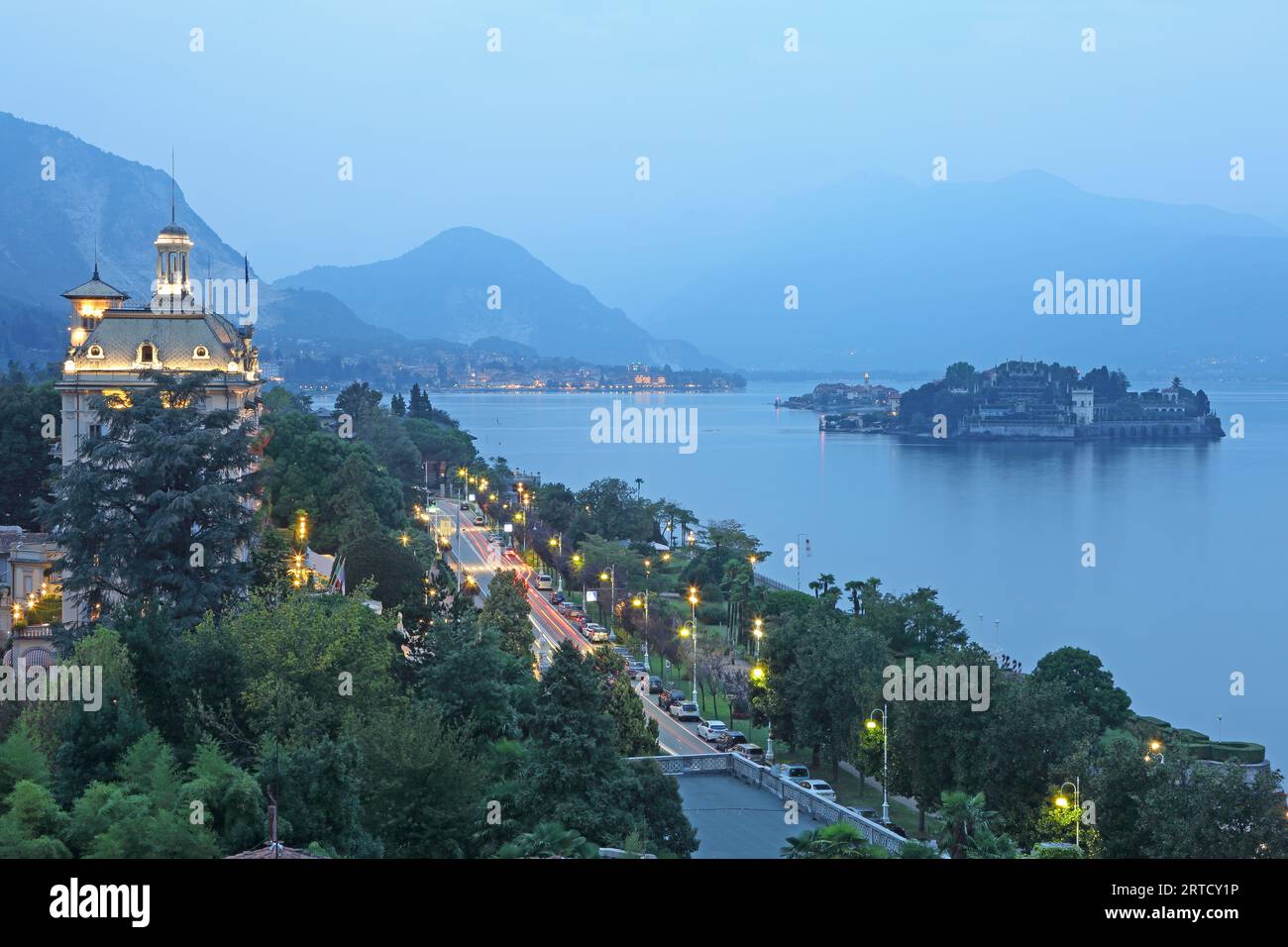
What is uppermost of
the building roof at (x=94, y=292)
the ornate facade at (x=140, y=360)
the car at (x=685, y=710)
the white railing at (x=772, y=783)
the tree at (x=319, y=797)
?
the building roof at (x=94, y=292)

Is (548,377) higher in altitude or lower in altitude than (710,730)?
higher

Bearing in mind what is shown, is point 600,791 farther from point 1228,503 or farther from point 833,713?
point 1228,503

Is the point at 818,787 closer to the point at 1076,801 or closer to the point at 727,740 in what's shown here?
the point at 727,740

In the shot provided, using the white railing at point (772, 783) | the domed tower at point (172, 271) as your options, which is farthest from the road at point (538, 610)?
the domed tower at point (172, 271)

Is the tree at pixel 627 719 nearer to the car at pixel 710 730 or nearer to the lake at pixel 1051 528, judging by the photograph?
the car at pixel 710 730

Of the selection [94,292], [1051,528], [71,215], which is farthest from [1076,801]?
[71,215]

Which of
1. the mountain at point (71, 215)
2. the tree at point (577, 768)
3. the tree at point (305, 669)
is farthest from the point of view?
the mountain at point (71, 215)
